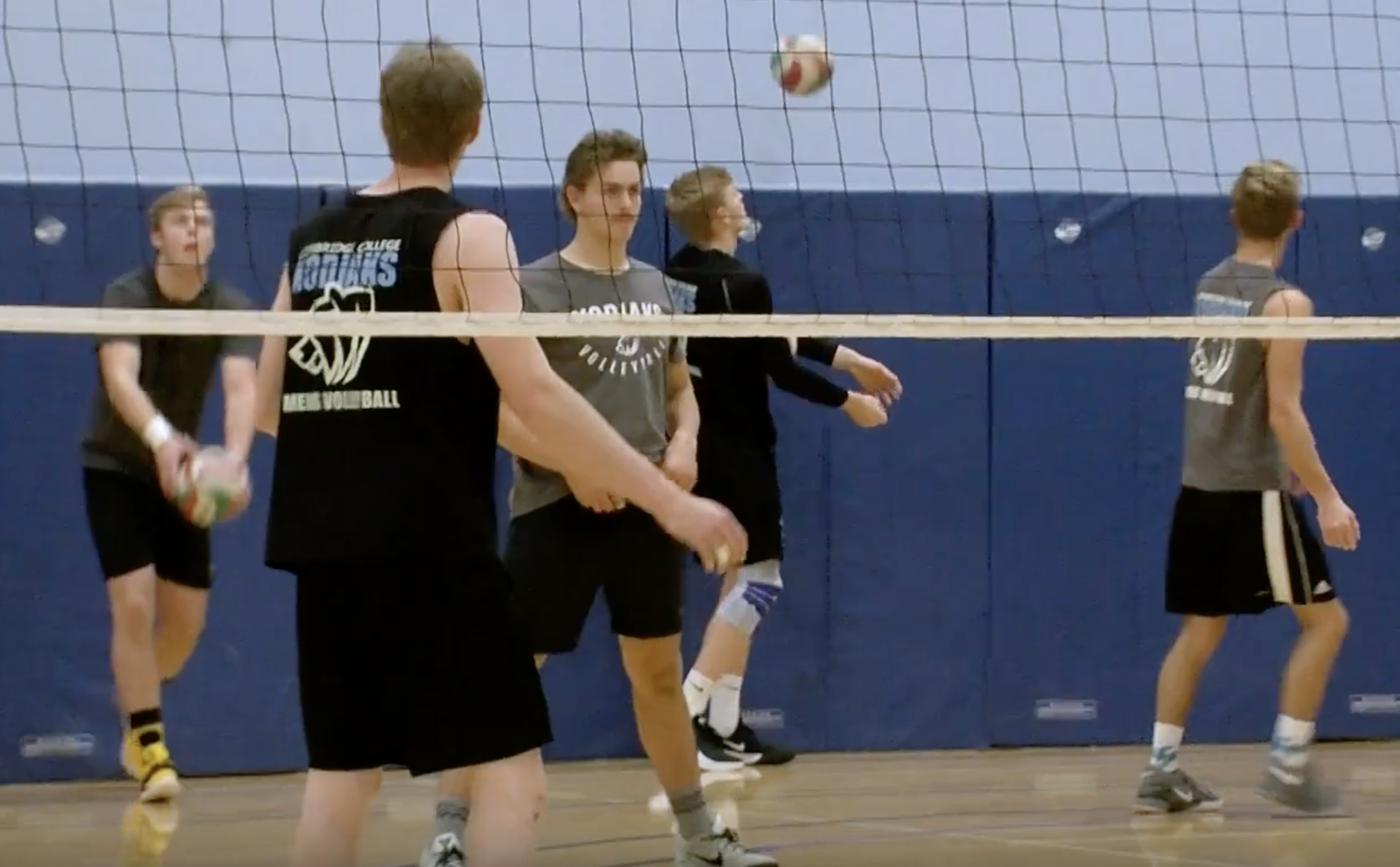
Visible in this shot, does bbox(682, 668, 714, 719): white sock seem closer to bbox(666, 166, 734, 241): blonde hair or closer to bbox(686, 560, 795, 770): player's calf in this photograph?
bbox(686, 560, 795, 770): player's calf

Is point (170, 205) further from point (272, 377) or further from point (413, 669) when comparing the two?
point (413, 669)

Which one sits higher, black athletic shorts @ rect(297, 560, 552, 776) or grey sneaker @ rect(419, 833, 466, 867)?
black athletic shorts @ rect(297, 560, 552, 776)

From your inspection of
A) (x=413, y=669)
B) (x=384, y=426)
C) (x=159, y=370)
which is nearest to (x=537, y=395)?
(x=384, y=426)

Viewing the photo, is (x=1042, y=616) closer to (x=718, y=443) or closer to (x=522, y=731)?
(x=718, y=443)

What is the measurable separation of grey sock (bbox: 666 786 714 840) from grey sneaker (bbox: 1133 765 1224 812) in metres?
1.71

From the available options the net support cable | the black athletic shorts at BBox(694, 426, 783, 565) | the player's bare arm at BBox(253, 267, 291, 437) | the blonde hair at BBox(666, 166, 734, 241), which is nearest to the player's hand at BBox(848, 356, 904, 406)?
the black athletic shorts at BBox(694, 426, 783, 565)

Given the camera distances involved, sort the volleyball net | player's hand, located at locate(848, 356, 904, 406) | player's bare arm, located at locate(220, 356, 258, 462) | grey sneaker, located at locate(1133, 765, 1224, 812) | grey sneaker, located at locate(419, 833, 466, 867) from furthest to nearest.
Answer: the volleyball net
player's hand, located at locate(848, 356, 904, 406)
player's bare arm, located at locate(220, 356, 258, 462)
grey sneaker, located at locate(1133, 765, 1224, 812)
grey sneaker, located at locate(419, 833, 466, 867)

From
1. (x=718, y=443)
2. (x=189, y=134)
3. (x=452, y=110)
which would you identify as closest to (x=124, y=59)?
(x=189, y=134)

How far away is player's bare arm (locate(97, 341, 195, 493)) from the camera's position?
5875 mm

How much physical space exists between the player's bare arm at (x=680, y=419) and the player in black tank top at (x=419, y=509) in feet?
5.28

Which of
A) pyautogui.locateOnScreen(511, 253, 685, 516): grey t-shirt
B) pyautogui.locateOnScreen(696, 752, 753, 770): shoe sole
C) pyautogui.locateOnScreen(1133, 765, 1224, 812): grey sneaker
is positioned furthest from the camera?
pyautogui.locateOnScreen(696, 752, 753, 770): shoe sole

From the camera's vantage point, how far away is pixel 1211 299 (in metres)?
5.80

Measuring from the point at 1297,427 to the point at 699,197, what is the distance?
1934 mm

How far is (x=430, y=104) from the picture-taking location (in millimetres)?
3145
